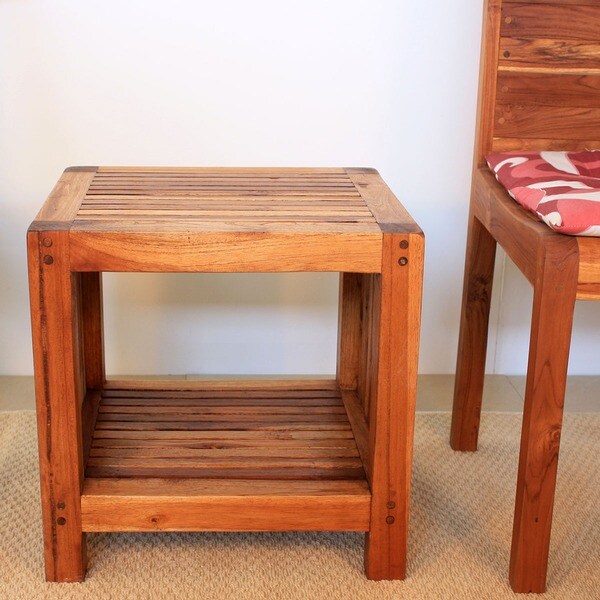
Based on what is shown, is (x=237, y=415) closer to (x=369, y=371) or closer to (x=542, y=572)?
(x=369, y=371)

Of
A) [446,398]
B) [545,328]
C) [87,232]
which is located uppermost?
[87,232]

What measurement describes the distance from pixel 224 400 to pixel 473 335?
1.36 ft

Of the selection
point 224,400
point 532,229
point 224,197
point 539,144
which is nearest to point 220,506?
point 224,400

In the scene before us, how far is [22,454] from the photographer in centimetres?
157

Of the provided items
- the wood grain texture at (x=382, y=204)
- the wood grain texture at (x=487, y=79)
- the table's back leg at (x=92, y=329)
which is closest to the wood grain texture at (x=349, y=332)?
the wood grain texture at (x=382, y=204)

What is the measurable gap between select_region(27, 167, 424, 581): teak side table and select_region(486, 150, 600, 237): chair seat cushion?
0.16 meters

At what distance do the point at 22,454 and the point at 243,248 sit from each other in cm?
66

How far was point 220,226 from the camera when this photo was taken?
1130 mm

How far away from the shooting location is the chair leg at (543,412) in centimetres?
112

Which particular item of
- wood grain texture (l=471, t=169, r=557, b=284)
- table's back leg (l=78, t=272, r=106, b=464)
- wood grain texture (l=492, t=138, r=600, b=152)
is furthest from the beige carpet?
wood grain texture (l=492, t=138, r=600, b=152)

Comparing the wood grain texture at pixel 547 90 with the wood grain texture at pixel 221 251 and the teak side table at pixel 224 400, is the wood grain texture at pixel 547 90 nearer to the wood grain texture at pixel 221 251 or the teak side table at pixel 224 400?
the teak side table at pixel 224 400

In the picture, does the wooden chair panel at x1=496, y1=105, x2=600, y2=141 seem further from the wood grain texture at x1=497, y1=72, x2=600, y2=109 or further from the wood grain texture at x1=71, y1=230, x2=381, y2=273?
the wood grain texture at x1=71, y1=230, x2=381, y2=273

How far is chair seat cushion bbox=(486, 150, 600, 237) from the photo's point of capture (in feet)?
3.67

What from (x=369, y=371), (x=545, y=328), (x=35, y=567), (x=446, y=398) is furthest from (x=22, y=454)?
(x=545, y=328)
